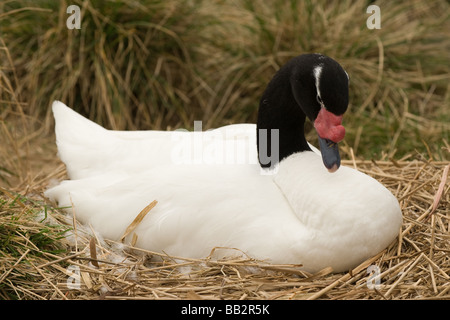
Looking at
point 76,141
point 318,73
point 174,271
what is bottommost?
point 174,271

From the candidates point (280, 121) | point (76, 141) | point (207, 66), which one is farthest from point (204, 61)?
point (280, 121)

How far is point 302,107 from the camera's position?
2.78m

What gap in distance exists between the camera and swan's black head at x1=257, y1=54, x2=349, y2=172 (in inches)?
101

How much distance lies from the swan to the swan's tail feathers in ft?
0.05

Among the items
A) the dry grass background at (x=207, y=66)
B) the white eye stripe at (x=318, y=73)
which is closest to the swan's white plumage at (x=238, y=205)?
the white eye stripe at (x=318, y=73)

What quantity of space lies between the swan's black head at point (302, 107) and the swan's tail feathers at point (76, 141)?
2.88 ft

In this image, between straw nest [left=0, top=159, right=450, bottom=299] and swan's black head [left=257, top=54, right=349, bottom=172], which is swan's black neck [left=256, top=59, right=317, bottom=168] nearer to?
swan's black head [left=257, top=54, right=349, bottom=172]

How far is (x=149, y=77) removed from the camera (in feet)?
16.3

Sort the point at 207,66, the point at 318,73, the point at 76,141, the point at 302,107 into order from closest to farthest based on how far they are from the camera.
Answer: the point at 318,73, the point at 302,107, the point at 76,141, the point at 207,66

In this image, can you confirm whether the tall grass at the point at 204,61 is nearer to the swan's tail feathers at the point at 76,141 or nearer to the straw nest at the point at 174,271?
the swan's tail feathers at the point at 76,141

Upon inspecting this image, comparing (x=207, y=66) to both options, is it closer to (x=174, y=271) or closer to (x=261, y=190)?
(x=261, y=190)

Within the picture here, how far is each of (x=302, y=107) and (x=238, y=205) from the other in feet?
1.58
